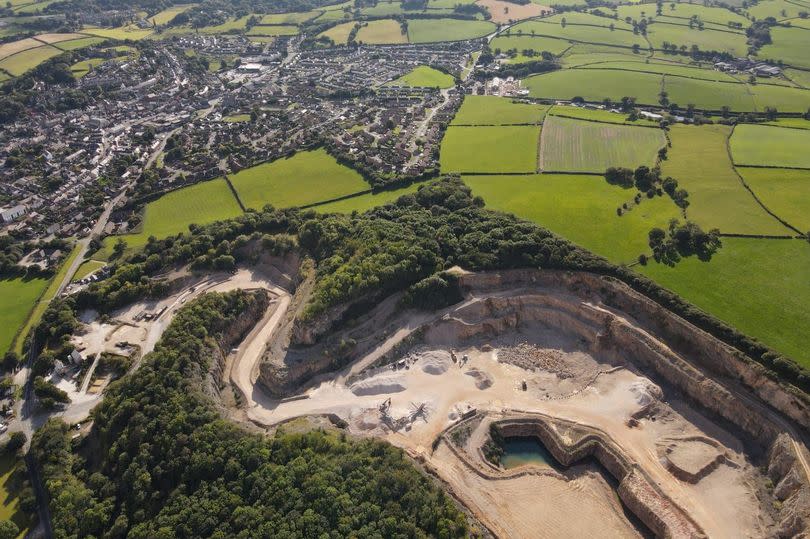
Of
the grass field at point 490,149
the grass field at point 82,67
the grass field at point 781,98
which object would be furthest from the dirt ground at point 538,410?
the grass field at point 82,67

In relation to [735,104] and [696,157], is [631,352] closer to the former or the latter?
[696,157]

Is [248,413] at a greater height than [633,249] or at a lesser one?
lesser

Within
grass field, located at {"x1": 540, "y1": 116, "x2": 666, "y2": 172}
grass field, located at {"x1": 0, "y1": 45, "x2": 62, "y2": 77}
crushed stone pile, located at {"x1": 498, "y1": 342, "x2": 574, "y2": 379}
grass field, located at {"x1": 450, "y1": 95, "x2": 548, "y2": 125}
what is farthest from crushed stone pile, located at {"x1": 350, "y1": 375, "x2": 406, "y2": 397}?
grass field, located at {"x1": 0, "y1": 45, "x2": 62, "y2": 77}

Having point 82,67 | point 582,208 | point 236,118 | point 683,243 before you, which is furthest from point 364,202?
point 82,67

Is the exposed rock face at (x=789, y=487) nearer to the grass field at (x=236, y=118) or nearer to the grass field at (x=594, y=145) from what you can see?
the grass field at (x=594, y=145)

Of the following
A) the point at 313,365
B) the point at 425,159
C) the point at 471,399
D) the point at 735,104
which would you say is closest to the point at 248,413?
the point at 313,365

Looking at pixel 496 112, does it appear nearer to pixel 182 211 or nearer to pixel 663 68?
pixel 663 68
